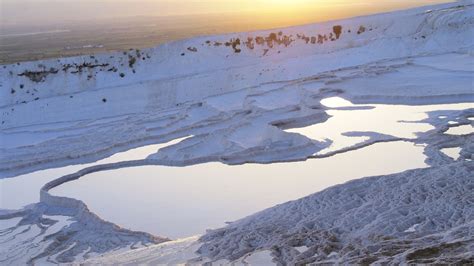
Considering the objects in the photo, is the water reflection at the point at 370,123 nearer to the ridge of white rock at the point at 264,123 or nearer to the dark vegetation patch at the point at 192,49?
the ridge of white rock at the point at 264,123

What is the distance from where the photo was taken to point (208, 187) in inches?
264

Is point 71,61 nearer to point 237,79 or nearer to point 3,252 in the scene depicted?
point 237,79

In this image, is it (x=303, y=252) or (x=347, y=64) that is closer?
(x=303, y=252)

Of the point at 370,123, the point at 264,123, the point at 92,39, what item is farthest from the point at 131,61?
the point at 92,39

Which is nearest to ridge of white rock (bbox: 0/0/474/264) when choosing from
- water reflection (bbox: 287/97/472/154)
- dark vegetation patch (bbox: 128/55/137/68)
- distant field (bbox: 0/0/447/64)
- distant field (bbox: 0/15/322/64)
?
dark vegetation patch (bbox: 128/55/137/68)

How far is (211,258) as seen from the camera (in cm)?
443

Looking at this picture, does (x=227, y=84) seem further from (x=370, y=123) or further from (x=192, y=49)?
(x=370, y=123)

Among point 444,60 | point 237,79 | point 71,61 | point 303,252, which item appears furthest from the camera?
point 71,61

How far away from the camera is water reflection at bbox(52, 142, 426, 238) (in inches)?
231

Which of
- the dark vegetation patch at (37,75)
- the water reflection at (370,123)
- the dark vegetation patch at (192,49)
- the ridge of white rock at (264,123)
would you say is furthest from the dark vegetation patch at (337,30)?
the water reflection at (370,123)

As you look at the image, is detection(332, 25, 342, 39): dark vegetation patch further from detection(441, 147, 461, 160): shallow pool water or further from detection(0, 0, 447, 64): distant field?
detection(441, 147, 461, 160): shallow pool water

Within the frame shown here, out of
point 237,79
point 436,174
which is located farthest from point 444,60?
point 436,174

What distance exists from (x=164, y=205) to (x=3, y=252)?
1566mm

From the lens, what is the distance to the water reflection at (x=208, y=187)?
19.2 ft
